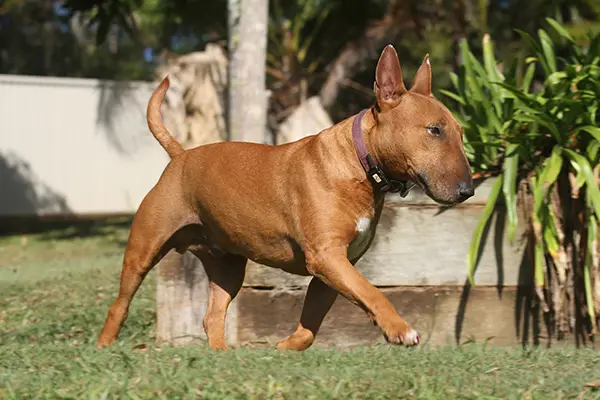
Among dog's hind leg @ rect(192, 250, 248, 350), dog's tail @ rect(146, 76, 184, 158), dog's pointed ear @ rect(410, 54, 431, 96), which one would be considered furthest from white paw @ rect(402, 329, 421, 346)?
dog's tail @ rect(146, 76, 184, 158)

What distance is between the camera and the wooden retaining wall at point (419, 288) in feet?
21.0

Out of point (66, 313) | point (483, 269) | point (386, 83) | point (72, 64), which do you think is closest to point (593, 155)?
point (483, 269)

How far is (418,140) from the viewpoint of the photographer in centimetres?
479

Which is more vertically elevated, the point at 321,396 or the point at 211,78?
the point at 321,396

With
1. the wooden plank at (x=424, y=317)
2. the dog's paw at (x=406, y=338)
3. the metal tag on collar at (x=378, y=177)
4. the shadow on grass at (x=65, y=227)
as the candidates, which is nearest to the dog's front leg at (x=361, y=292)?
the dog's paw at (x=406, y=338)

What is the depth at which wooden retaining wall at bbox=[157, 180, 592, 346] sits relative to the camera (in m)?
6.41

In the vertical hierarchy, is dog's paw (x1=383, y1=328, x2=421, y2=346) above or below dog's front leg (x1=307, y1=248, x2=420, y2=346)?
below

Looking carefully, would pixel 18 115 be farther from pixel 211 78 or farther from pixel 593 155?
pixel 593 155

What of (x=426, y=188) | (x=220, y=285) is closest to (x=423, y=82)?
(x=426, y=188)

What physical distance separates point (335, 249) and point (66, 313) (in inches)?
140

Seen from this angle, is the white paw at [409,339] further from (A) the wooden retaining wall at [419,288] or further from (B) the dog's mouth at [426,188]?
(A) the wooden retaining wall at [419,288]

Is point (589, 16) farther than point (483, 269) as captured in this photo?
Yes

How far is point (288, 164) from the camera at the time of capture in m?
Answer: 5.37

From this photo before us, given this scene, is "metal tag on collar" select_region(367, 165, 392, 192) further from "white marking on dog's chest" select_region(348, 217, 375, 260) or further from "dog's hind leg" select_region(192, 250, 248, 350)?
"dog's hind leg" select_region(192, 250, 248, 350)
